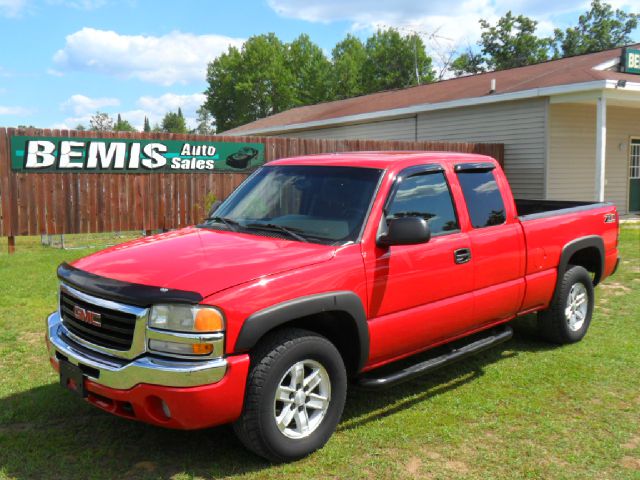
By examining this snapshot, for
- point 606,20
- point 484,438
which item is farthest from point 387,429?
point 606,20

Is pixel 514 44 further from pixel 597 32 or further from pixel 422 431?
pixel 422 431

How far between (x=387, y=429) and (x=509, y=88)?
1510cm

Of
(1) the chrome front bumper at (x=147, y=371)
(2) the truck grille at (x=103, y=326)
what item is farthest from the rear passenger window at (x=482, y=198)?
(2) the truck grille at (x=103, y=326)

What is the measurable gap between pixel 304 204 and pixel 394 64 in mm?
64532

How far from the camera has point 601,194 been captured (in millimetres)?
14422

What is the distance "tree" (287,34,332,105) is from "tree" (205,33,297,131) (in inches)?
35.4

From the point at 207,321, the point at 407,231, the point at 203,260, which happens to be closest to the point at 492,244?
the point at 407,231

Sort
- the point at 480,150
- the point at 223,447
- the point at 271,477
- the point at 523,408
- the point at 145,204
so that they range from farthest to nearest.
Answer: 1. the point at 480,150
2. the point at 145,204
3. the point at 523,408
4. the point at 223,447
5. the point at 271,477

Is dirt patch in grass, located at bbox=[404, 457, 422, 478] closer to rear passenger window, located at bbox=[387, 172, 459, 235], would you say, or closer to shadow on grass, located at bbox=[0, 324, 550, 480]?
shadow on grass, located at bbox=[0, 324, 550, 480]

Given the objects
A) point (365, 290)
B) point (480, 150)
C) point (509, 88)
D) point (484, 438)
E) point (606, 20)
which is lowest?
point (484, 438)

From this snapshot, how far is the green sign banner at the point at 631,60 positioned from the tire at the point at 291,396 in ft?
50.3

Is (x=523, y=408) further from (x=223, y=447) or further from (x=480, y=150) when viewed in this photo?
(x=480, y=150)

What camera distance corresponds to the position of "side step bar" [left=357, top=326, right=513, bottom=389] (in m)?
3.87

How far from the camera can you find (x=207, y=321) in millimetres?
3080
